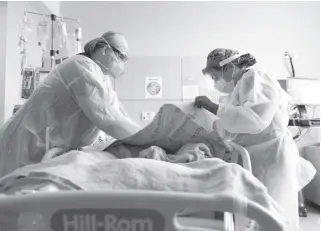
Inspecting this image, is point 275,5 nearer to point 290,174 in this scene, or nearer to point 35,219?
point 290,174

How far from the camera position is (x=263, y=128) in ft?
4.13

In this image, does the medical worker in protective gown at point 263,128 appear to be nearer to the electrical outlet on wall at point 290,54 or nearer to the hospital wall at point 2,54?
the hospital wall at point 2,54

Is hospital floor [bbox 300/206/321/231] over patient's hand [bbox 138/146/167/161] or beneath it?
beneath

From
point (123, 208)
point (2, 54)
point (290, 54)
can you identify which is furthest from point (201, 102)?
point (290, 54)

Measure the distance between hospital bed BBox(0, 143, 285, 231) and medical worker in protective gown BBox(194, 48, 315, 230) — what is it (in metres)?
0.72

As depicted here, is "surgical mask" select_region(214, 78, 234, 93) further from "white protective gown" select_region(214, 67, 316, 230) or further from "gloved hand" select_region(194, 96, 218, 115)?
"gloved hand" select_region(194, 96, 218, 115)

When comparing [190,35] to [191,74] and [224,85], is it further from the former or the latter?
[224,85]

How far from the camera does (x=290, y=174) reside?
142cm

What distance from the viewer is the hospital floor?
7.57 feet

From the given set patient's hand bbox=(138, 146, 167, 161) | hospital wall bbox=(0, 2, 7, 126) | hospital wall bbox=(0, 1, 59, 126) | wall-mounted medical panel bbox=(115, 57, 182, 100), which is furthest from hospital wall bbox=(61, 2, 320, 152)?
patient's hand bbox=(138, 146, 167, 161)

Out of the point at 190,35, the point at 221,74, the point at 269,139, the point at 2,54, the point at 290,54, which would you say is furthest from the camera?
the point at 190,35

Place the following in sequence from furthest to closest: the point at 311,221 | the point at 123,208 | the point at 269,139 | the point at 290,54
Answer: the point at 290,54, the point at 311,221, the point at 269,139, the point at 123,208

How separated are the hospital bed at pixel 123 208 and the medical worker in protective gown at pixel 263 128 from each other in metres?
0.72

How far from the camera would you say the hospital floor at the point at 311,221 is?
2.31 m
